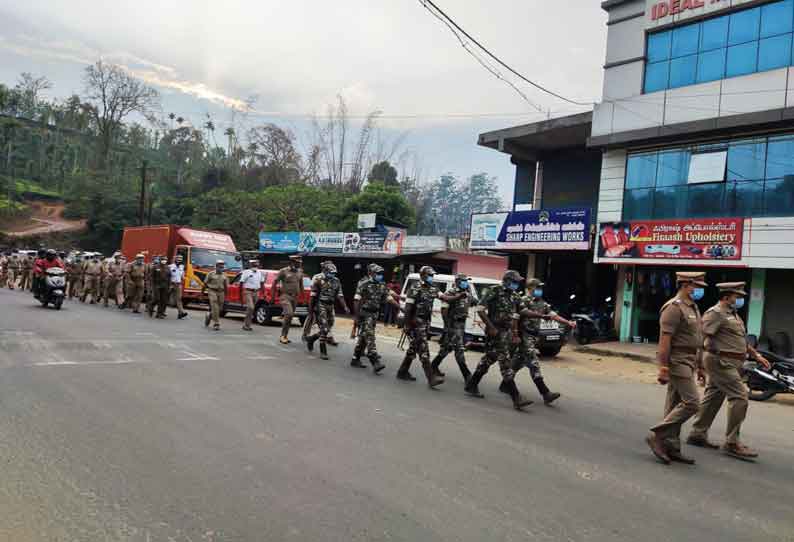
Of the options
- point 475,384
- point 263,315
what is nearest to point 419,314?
point 475,384

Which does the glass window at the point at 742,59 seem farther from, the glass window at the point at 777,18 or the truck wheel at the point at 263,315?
the truck wheel at the point at 263,315

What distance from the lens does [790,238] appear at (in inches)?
599

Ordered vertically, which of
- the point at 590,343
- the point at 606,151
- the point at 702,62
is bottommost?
the point at 590,343

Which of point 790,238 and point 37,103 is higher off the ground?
point 37,103

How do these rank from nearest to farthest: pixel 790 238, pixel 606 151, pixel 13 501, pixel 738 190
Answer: pixel 13 501 → pixel 790 238 → pixel 738 190 → pixel 606 151

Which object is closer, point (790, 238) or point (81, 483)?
point (81, 483)

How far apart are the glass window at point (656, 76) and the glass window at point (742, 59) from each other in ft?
5.94

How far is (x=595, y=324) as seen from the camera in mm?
18000

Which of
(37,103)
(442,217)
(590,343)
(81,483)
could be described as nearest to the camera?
(81,483)

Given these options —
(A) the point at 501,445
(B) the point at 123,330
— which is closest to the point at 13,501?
(A) the point at 501,445

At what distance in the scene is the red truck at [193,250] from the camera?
21.9 meters

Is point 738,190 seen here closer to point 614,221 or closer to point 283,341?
point 614,221

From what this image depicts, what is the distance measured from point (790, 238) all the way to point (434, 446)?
548 inches

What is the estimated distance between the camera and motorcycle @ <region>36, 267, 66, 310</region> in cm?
1688
